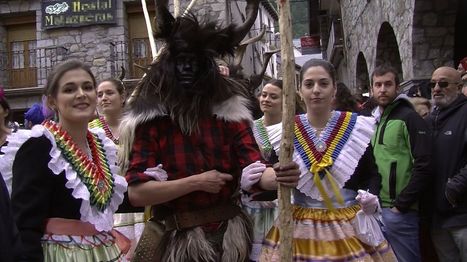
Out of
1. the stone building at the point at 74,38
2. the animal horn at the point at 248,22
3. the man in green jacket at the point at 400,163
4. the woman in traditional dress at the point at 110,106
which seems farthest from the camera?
the stone building at the point at 74,38

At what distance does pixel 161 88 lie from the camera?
2.92 m

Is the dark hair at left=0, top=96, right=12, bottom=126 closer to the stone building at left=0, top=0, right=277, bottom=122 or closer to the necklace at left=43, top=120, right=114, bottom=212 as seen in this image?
the necklace at left=43, top=120, right=114, bottom=212

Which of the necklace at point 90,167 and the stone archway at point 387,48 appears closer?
the necklace at point 90,167

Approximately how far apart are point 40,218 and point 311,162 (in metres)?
1.53

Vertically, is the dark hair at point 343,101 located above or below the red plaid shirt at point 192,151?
above

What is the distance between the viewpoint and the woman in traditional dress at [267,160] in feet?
10.1

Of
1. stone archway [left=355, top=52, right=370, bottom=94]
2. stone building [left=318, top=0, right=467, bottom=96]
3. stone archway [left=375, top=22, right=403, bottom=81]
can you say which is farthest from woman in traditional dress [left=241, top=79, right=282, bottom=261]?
stone archway [left=355, top=52, right=370, bottom=94]

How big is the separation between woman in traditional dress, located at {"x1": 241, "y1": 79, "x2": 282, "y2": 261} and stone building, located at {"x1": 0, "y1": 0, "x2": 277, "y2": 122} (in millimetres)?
10939

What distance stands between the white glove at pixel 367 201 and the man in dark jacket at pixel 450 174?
3.58 feet

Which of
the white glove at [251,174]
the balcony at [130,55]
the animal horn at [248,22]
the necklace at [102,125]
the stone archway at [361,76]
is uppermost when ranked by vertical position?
the balcony at [130,55]

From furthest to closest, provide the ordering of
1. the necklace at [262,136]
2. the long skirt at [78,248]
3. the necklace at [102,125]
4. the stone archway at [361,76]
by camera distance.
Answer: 1. the stone archway at [361,76]
2. the necklace at [102,125]
3. the necklace at [262,136]
4. the long skirt at [78,248]

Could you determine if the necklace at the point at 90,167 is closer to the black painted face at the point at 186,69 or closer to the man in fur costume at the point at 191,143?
the man in fur costume at the point at 191,143

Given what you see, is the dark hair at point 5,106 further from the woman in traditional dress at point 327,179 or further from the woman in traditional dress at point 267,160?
the woman in traditional dress at point 327,179

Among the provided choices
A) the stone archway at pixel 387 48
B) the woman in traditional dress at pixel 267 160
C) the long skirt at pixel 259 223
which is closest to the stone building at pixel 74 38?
the stone archway at pixel 387 48
